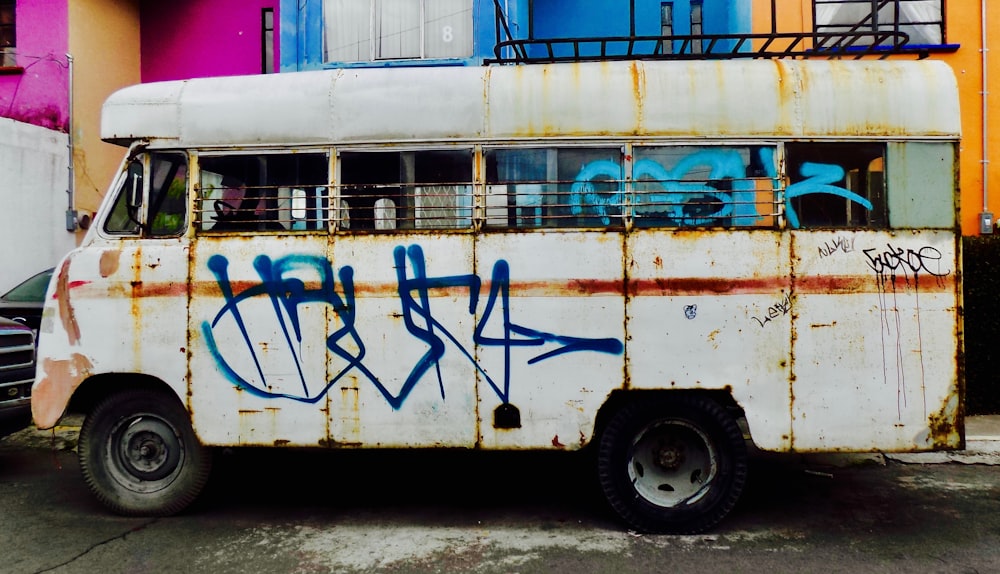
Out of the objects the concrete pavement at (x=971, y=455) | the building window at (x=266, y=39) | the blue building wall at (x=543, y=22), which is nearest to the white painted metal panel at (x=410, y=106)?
the concrete pavement at (x=971, y=455)

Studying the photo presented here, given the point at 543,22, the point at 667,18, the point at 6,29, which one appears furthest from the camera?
the point at 6,29

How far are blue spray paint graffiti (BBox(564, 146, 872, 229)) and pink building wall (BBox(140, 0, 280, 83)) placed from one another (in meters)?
10.4

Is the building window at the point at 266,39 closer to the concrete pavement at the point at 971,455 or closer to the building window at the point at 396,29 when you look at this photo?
the building window at the point at 396,29

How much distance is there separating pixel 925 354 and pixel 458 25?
8596mm

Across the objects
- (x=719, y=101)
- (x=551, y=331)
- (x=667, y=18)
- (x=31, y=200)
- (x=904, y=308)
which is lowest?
(x=551, y=331)

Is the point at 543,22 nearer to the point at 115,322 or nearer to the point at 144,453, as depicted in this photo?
the point at 115,322

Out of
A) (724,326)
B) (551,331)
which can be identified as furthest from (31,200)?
(724,326)

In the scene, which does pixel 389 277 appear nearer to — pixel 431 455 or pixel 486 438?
pixel 486 438

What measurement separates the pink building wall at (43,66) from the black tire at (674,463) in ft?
39.6

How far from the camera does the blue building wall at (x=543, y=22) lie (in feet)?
34.9

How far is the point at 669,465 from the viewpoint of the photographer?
15.4 feet

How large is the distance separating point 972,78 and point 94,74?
15.2 m

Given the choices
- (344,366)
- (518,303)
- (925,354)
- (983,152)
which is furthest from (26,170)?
(983,152)

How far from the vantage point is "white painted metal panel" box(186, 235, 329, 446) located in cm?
472
